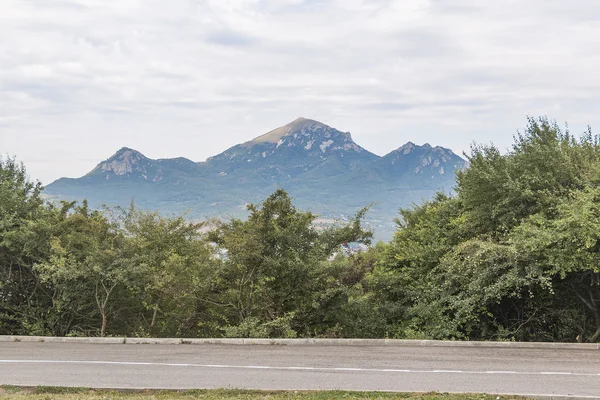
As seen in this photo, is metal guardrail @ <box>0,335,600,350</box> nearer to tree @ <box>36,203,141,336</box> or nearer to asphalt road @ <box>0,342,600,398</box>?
asphalt road @ <box>0,342,600,398</box>

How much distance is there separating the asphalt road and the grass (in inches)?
12.7

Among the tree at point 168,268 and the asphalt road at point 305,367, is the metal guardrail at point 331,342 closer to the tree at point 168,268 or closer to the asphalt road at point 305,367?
the asphalt road at point 305,367

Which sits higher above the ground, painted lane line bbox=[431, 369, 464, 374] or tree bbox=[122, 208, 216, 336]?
tree bbox=[122, 208, 216, 336]

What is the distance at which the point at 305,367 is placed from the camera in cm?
1170

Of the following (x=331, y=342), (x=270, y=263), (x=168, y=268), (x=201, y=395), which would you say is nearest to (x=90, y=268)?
(x=168, y=268)

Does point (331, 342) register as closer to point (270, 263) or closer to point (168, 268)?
point (270, 263)

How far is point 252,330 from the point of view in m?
14.5

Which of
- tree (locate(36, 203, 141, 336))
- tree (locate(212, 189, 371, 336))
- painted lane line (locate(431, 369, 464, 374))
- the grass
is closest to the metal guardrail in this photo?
tree (locate(212, 189, 371, 336))

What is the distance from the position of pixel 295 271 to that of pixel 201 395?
651 cm

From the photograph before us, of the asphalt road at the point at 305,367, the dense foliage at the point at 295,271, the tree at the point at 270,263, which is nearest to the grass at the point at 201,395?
the asphalt road at the point at 305,367

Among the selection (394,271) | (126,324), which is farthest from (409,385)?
(126,324)

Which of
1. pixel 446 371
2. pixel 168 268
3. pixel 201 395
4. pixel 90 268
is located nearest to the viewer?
pixel 201 395

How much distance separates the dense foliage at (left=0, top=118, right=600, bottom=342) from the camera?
14977 mm

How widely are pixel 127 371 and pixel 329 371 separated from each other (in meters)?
4.55
